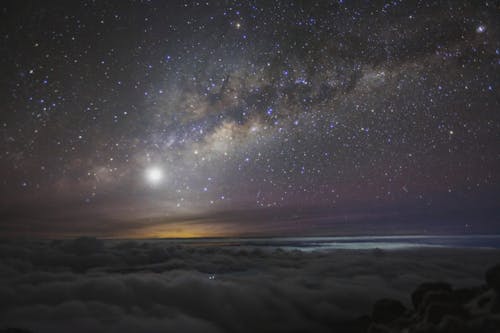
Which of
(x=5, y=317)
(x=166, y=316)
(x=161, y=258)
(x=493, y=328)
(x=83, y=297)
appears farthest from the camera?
(x=161, y=258)

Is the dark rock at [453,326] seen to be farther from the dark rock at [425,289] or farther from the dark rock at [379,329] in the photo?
the dark rock at [425,289]

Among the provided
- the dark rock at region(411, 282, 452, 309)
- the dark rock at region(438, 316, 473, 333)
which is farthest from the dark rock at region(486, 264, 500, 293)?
the dark rock at region(411, 282, 452, 309)

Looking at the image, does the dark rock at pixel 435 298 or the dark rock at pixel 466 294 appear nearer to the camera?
the dark rock at pixel 466 294

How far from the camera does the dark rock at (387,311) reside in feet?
61.7

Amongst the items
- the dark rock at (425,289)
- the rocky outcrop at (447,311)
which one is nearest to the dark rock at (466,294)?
the rocky outcrop at (447,311)

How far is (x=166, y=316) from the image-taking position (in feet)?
170

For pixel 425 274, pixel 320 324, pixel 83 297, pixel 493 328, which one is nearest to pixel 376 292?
pixel 320 324

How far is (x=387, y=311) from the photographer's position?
63.8ft

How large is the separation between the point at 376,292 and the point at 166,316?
41.3 metres

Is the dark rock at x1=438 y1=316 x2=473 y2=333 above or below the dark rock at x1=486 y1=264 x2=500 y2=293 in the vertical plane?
below

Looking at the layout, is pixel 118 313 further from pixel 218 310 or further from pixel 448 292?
pixel 448 292

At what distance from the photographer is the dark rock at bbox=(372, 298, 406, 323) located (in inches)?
740

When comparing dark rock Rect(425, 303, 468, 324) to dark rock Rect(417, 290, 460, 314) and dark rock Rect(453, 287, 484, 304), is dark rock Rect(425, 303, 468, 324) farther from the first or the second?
dark rock Rect(453, 287, 484, 304)

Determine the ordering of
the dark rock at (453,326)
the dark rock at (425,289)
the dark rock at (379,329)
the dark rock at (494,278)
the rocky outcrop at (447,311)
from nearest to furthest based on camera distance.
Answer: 1. the dark rock at (453,326)
2. the rocky outcrop at (447,311)
3. the dark rock at (494,278)
4. the dark rock at (379,329)
5. the dark rock at (425,289)
